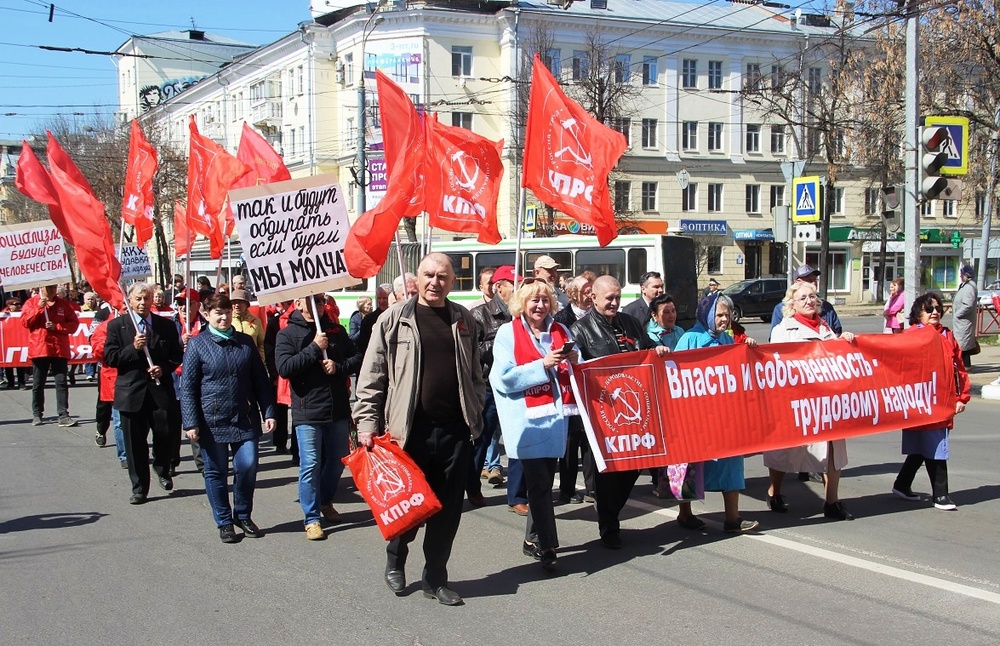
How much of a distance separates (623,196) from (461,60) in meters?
10.6

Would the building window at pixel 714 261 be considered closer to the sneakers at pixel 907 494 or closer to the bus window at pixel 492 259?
the bus window at pixel 492 259

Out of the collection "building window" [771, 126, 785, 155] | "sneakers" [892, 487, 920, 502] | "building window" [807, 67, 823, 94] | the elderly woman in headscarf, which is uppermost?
"building window" [807, 67, 823, 94]

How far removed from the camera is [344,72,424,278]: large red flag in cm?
723

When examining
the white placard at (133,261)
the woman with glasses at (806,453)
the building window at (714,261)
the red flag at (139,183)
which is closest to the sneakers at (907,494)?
the woman with glasses at (806,453)

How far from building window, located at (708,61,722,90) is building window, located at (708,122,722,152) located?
195 cm

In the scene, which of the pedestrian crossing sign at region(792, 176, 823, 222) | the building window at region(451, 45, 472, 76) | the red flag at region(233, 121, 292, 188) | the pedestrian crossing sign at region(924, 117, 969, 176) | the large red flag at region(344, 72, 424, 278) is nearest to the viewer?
the large red flag at region(344, 72, 424, 278)

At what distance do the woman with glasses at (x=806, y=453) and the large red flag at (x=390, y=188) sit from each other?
123 inches

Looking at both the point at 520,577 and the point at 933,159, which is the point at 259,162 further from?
the point at 933,159

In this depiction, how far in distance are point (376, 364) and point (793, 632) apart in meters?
2.62

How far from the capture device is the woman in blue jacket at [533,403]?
234 inches

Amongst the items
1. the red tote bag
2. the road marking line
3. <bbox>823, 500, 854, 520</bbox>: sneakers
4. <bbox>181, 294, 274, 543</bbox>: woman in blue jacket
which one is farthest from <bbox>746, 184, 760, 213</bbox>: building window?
the red tote bag

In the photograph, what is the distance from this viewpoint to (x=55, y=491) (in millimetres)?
8961

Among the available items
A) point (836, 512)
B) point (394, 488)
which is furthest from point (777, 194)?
point (394, 488)

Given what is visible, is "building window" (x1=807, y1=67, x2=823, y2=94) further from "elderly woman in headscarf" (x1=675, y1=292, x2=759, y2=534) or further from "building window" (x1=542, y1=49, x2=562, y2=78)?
"elderly woman in headscarf" (x1=675, y1=292, x2=759, y2=534)
